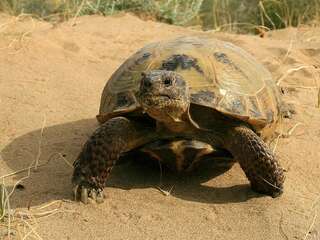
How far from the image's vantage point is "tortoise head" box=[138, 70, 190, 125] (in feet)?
10.1

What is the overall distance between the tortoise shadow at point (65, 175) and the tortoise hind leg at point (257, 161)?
12 cm

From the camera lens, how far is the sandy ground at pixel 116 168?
3.15 m

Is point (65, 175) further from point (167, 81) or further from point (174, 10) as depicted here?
point (174, 10)

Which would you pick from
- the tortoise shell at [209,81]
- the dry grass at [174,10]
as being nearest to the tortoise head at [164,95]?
the tortoise shell at [209,81]

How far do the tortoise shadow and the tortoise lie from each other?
0.13m

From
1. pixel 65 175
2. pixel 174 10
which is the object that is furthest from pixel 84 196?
pixel 174 10

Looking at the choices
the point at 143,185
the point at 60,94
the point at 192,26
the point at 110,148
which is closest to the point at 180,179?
the point at 143,185

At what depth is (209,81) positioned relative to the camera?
3555 mm

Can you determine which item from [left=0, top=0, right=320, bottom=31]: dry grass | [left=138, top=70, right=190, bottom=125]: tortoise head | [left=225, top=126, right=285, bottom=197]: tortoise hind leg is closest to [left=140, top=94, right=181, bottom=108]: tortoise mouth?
[left=138, top=70, right=190, bottom=125]: tortoise head

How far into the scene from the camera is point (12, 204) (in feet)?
10.9

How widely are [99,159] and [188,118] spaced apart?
1.70ft

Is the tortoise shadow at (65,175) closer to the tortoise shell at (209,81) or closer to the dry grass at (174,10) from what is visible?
the tortoise shell at (209,81)

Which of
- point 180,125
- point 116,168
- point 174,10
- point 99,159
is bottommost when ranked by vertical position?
point 174,10

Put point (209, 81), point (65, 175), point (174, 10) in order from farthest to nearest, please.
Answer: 1. point (174, 10)
2. point (65, 175)
3. point (209, 81)
